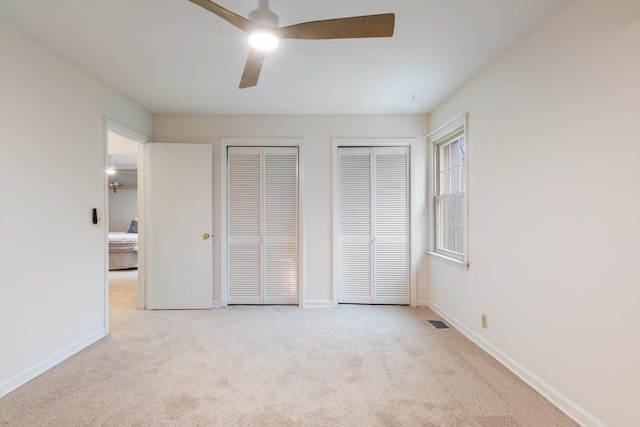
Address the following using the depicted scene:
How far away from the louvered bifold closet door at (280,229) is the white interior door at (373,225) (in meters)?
0.59

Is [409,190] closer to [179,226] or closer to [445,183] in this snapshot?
[445,183]

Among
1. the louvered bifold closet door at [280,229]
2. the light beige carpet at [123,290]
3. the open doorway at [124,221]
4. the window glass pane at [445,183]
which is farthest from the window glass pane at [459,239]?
the light beige carpet at [123,290]

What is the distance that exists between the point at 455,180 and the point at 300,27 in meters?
2.47

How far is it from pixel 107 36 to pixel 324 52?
1545 mm

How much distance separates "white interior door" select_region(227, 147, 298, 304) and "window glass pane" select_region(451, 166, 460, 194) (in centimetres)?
186

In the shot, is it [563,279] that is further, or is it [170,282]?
[170,282]

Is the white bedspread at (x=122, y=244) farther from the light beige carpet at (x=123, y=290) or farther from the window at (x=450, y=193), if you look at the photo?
the window at (x=450, y=193)

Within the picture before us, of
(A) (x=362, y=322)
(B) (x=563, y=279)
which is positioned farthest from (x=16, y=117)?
(B) (x=563, y=279)

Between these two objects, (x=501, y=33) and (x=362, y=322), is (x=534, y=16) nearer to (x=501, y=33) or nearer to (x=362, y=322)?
(x=501, y=33)

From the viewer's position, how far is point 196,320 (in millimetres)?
3270

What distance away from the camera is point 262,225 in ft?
12.5

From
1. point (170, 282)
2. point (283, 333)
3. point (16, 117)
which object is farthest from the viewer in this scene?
point (170, 282)

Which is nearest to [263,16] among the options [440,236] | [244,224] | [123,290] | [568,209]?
[568,209]

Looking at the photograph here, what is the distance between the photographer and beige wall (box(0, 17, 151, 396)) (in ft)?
6.52
